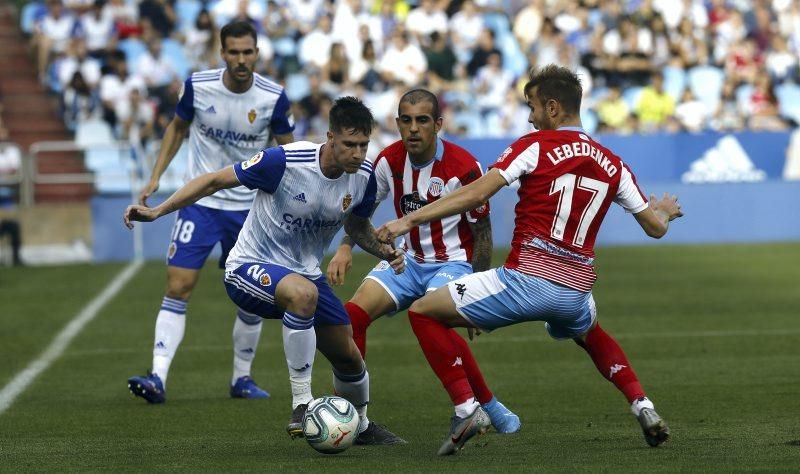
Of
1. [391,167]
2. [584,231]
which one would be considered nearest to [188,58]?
[391,167]

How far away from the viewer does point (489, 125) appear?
2331 cm

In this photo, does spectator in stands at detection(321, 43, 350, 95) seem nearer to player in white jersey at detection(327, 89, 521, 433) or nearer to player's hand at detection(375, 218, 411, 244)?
player in white jersey at detection(327, 89, 521, 433)

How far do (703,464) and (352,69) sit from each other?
1725 centimetres

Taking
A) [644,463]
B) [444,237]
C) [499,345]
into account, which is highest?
[444,237]

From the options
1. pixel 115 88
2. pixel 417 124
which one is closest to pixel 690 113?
pixel 115 88

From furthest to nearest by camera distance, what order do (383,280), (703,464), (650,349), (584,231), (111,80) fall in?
(111,80) < (650,349) < (383,280) < (584,231) < (703,464)

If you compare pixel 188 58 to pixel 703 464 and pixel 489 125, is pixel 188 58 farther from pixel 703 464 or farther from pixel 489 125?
pixel 703 464

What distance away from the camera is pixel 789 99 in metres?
25.6

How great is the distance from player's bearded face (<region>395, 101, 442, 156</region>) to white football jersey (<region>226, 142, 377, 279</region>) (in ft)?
1.22

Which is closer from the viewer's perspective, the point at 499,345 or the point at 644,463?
the point at 644,463

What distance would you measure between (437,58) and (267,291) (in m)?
16.4

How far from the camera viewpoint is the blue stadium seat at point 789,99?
→ 25391mm

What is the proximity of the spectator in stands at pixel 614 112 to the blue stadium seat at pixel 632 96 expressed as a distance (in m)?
0.57

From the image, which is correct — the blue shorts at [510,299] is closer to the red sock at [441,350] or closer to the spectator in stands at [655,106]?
the red sock at [441,350]
